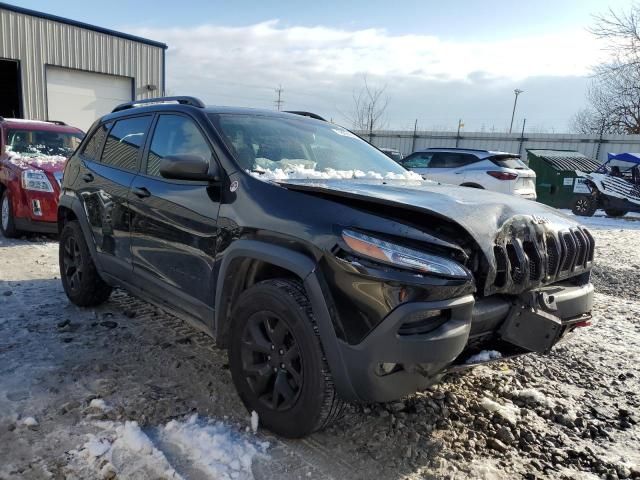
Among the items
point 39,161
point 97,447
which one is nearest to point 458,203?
point 97,447

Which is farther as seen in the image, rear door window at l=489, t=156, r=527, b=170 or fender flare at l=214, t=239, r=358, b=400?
rear door window at l=489, t=156, r=527, b=170

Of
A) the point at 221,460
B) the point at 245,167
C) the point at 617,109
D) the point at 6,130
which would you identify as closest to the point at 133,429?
the point at 221,460

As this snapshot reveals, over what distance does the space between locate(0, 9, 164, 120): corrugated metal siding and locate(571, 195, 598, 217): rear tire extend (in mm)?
16083

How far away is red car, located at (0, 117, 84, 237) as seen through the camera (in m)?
7.08

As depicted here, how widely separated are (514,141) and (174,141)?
2162 centimetres

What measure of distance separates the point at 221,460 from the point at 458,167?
34.8 ft

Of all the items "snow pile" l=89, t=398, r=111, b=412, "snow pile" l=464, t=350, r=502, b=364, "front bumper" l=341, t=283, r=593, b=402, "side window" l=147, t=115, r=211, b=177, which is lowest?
"snow pile" l=89, t=398, r=111, b=412

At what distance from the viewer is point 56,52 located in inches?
664

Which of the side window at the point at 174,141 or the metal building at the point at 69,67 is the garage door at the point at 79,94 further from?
the side window at the point at 174,141

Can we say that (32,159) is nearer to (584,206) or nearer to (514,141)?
(584,206)

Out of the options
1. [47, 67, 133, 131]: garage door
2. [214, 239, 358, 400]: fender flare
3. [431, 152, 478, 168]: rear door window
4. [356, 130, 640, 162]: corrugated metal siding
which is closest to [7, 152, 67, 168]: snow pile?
[214, 239, 358, 400]: fender flare

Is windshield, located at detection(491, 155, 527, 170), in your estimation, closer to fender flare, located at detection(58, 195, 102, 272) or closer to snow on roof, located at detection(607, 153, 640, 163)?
snow on roof, located at detection(607, 153, 640, 163)

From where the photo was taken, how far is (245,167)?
289 centimetres

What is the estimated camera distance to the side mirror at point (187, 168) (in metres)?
2.77
